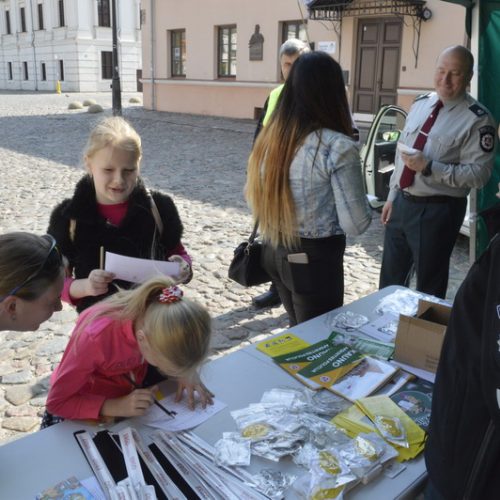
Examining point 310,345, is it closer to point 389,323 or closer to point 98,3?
point 389,323

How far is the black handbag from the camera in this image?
2.70 metres

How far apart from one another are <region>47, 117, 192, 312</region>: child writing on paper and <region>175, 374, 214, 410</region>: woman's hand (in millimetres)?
499

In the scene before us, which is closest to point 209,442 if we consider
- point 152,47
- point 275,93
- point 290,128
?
point 290,128

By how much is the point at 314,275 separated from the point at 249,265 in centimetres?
39

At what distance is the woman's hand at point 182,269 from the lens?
216 cm

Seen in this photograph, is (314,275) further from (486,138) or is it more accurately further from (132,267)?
(486,138)

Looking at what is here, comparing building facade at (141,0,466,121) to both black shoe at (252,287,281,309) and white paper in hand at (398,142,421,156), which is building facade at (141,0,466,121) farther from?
white paper in hand at (398,142,421,156)

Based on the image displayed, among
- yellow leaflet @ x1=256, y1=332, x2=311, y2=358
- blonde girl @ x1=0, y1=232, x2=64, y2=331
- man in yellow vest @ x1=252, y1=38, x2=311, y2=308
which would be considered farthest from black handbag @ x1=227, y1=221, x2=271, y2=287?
man in yellow vest @ x1=252, y1=38, x2=311, y2=308

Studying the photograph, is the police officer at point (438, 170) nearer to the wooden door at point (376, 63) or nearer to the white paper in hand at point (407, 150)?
the white paper in hand at point (407, 150)

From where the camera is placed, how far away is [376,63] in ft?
44.4

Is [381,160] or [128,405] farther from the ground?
[381,160]

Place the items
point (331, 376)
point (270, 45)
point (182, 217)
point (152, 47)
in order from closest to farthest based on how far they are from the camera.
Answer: point (331, 376), point (182, 217), point (270, 45), point (152, 47)

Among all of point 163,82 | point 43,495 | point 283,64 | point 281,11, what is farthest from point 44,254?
point 163,82

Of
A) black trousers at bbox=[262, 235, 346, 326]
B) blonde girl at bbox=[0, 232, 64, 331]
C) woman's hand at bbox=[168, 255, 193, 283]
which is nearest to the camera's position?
blonde girl at bbox=[0, 232, 64, 331]
